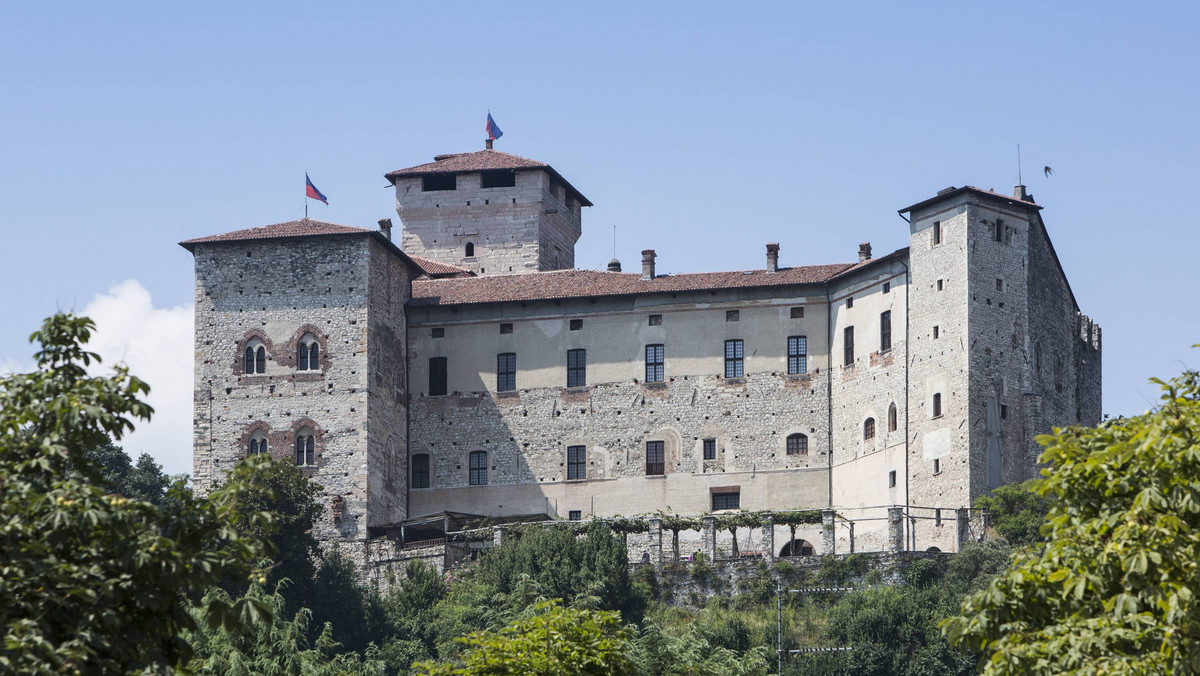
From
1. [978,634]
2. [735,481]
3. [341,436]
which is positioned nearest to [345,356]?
[341,436]

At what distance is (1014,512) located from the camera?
5462 centimetres

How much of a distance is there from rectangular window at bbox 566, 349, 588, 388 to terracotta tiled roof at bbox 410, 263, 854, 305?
190 cm

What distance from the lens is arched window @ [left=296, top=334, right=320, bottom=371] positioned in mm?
62594

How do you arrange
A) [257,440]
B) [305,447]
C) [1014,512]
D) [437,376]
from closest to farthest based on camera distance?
1. [1014,512]
2. [305,447]
3. [257,440]
4. [437,376]

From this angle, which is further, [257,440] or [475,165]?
[475,165]

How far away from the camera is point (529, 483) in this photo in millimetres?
64000

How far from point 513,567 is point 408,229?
25.6 m

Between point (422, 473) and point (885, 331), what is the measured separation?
15958 mm

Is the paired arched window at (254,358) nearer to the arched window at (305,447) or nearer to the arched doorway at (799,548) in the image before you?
the arched window at (305,447)

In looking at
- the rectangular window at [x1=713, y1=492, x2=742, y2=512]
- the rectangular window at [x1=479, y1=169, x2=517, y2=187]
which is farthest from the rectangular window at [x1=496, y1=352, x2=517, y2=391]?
the rectangular window at [x1=479, y1=169, x2=517, y2=187]

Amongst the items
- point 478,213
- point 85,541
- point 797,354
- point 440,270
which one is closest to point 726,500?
point 797,354

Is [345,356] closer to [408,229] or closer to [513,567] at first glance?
[513,567]

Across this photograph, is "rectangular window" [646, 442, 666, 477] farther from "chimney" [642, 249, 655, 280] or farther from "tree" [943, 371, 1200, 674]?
"tree" [943, 371, 1200, 674]

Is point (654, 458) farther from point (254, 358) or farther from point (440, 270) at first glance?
point (440, 270)
